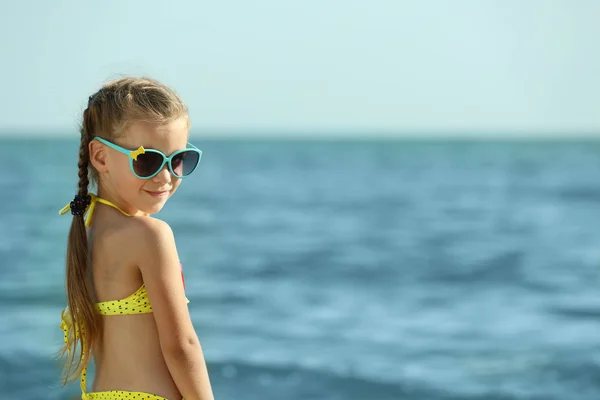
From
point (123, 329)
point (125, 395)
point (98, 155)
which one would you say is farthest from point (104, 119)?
point (125, 395)

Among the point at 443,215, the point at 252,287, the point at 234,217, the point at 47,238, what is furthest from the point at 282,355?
the point at 443,215

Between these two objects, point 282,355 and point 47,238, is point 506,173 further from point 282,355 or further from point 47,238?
point 282,355

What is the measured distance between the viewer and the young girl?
2451 millimetres

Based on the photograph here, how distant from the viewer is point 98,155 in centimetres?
257

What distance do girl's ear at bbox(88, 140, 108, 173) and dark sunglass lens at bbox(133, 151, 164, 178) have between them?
119mm

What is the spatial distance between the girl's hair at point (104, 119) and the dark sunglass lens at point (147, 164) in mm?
89

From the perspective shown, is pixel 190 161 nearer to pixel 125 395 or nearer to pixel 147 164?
pixel 147 164

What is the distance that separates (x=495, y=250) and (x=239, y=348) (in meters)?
8.14

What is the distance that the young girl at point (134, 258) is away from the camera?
245cm

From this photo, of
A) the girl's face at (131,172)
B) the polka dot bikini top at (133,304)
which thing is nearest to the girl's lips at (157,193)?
the girl's face at (131,172)

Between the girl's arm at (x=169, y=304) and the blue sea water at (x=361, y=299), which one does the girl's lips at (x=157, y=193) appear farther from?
the blue sea water at (x=361, y=299)

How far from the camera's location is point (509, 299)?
1096 cm

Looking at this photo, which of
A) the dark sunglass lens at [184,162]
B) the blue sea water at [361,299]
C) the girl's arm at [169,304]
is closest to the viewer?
the girl's arm at [169,304]

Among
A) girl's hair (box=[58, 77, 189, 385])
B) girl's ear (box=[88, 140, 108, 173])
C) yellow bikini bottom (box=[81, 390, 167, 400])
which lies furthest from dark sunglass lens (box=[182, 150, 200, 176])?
yellow bikini bottom (box=[81, 390, 167, 400])
